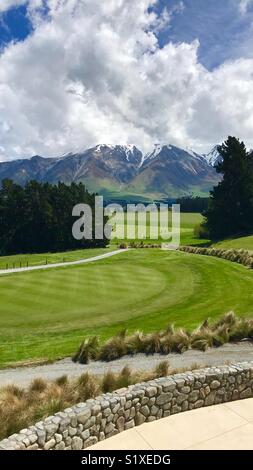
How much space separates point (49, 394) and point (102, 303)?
12066 mm

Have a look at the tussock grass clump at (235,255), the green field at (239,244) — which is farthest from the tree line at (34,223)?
the tussock grass clump at (235,255)

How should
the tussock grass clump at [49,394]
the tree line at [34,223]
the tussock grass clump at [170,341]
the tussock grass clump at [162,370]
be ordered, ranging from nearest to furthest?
the tussock grass clump at [49,394], the tussock grass clump at [162,370], the tussock grass clump at [170,341], the tree line at [34,223]

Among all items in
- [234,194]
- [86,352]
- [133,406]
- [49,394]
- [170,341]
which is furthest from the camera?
[234,194]

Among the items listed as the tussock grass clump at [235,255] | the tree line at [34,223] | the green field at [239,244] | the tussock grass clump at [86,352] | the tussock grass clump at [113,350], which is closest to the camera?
the tussock grass clump at [86,352]

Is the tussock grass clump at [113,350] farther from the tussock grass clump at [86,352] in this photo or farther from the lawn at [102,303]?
the lawn at [102,303]

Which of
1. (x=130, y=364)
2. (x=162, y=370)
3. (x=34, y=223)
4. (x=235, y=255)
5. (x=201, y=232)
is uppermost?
(x=34, y=223)

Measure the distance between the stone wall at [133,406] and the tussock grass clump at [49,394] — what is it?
1037 millimetres

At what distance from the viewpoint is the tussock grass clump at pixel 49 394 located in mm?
10344

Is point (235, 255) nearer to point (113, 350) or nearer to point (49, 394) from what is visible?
point (113, 350)

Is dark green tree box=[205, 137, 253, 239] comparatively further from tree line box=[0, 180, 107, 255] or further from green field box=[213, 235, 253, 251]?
tree line box=[0, 180, 107, 255]

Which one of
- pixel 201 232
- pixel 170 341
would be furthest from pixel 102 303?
pixel 201 232

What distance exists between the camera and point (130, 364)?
15039mm

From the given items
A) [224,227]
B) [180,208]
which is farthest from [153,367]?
[180,208]

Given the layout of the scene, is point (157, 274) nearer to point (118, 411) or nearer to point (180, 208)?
point (118, 411)
